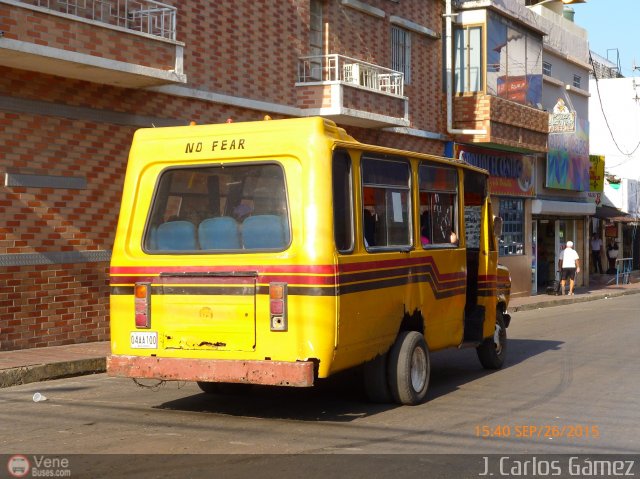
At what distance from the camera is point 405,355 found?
8859mm

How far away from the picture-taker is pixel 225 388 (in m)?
9.80

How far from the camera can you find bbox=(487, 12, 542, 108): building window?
82.1ft

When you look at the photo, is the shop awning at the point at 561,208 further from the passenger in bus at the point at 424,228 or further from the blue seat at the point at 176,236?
the blue seat at the point at 176,236

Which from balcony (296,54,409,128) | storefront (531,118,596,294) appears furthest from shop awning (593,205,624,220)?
balcony (296,54,409,128)

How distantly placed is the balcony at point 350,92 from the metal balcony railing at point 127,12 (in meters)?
3.99

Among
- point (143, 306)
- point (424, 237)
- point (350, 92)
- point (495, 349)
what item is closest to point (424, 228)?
point (424, 237)

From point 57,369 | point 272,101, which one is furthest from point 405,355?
point 272,101

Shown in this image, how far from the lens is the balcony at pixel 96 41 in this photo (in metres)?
12.2

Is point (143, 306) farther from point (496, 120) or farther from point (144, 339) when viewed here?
point (496, 120)

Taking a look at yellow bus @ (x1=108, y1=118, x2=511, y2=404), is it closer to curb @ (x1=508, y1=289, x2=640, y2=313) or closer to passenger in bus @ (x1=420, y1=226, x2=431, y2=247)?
passenger in bus @ (x1=420, y1=226, x2=431, y2=247)

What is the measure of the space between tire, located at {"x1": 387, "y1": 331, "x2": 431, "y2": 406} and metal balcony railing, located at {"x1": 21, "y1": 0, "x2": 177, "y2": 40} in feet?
23.9

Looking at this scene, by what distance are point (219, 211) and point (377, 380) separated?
2.25 meters
